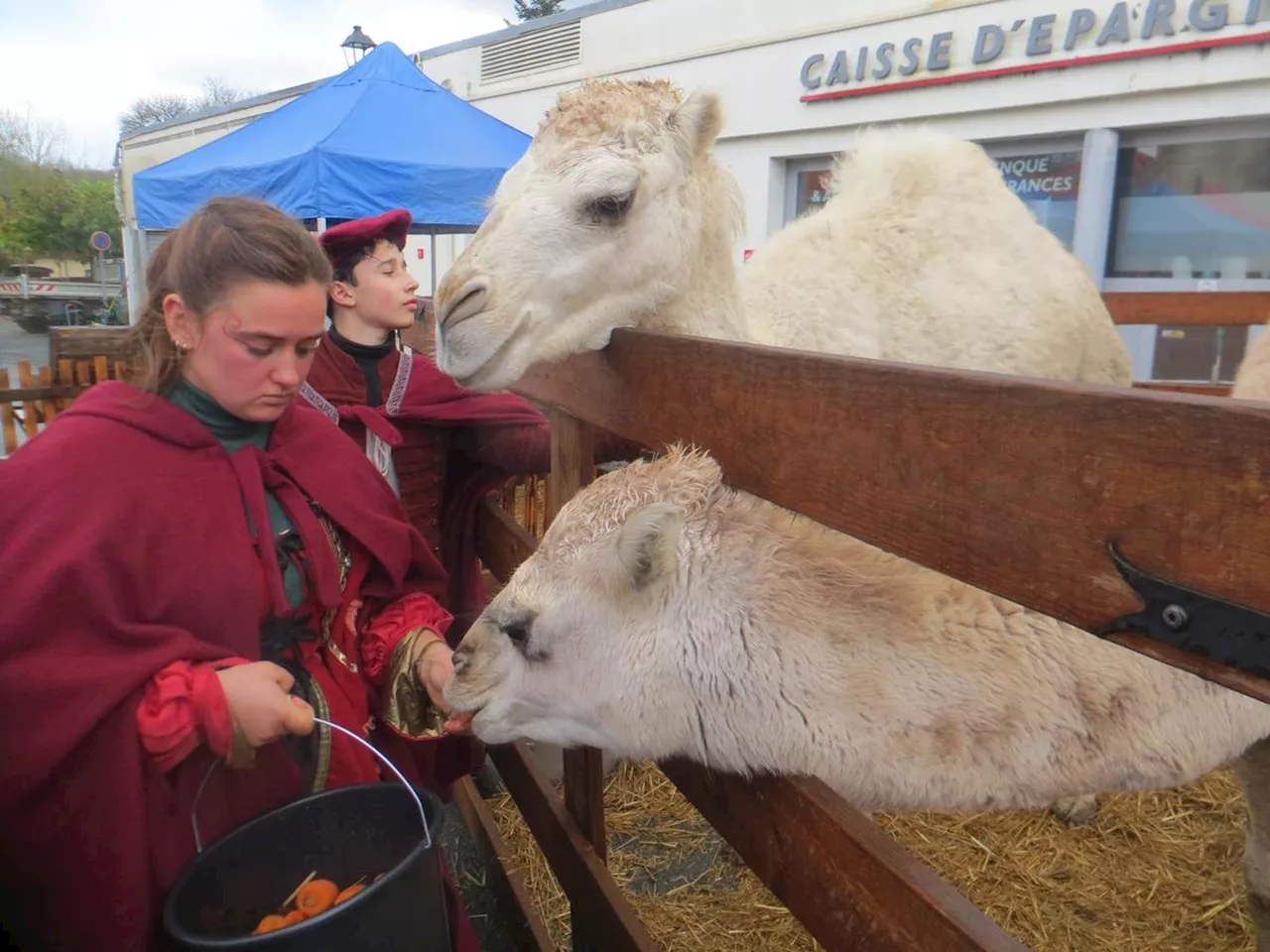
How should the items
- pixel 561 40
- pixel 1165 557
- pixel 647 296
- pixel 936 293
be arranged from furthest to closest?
pixel 561 40, pixel 936 293, pixel 647 296, pixel 1165 557

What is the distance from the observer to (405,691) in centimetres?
211

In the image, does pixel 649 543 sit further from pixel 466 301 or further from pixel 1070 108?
pixel 1070 108

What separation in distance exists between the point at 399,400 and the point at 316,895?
1.66m

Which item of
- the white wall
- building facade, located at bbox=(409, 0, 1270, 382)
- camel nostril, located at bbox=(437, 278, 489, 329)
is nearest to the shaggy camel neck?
camel nostril, located at bbox=(437, 278, 489, 329)

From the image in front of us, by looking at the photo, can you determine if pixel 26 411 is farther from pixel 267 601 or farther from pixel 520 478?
pixel 267 601

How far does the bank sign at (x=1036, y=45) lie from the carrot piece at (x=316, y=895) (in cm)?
839

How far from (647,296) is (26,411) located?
296 inches

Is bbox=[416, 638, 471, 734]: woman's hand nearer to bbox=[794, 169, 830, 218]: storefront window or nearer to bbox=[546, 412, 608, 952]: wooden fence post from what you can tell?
bbox=[546, 412, 608, 952]: wooden fence post

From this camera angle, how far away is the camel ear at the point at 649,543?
5.42 feet

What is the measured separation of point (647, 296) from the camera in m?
2.63

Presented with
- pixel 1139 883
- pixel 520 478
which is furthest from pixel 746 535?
pixel 520 478

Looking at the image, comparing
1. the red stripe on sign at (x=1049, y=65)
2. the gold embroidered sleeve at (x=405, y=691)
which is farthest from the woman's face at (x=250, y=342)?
the red stripe on sign at (x=1049, y=65)

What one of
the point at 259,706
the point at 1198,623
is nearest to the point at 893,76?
the point at 259,706

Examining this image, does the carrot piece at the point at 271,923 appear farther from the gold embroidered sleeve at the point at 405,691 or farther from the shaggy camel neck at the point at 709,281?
the shaggy camel neck at the point at 709,281
